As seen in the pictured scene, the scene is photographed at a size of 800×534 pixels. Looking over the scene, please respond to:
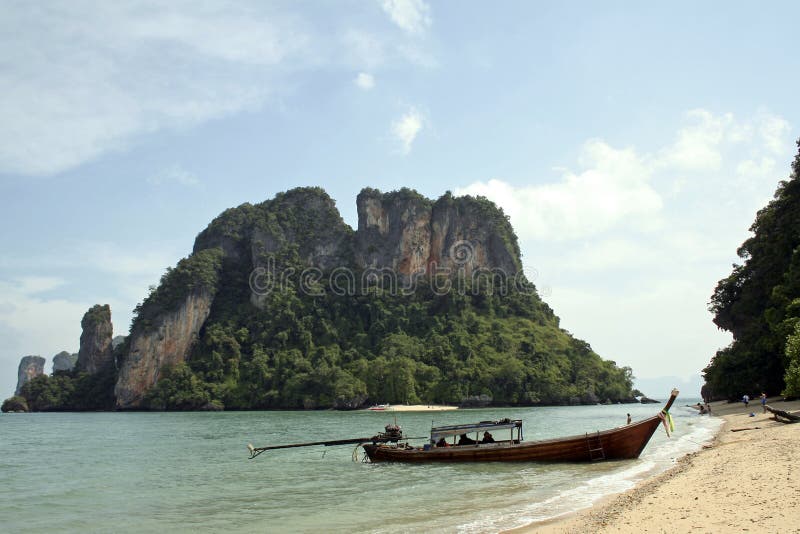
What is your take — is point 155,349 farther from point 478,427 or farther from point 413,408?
point 478,427

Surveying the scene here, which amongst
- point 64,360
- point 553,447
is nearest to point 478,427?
point 553,447

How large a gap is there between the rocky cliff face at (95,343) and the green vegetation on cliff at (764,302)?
4190 inches

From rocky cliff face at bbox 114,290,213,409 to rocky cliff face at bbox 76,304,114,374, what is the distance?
574 inches

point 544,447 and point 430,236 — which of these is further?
point 430,236

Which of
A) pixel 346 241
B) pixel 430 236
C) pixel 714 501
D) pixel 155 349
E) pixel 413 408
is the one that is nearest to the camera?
pixel 714 501

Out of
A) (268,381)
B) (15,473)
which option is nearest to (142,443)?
(15,473)

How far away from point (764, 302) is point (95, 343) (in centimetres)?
11258

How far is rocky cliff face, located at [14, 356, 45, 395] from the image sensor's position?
185875 millimetres

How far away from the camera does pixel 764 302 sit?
4350cm

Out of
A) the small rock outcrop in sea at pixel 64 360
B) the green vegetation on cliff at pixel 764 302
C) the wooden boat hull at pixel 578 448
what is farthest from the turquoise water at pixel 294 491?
the small rock outcrop in sea at pixel 64 360

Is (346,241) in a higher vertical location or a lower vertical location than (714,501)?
higher

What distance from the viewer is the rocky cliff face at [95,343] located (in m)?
112

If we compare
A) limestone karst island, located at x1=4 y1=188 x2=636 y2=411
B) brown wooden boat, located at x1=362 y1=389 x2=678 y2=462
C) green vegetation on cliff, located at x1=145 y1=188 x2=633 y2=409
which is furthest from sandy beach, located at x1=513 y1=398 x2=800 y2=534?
green vegetation on cliff, located at x1=145 y1=188 x2=633 y2=409

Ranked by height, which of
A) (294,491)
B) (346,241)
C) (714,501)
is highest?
(346,241)
